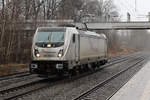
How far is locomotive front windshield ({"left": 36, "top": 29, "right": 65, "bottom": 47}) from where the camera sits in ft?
57.5

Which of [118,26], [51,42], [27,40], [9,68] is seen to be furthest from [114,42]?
[51,42]

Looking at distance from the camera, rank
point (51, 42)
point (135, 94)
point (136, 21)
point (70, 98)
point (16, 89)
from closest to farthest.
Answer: point (70, 98), point (135, 94), point (16, 89), point (51, 42), point (136, 21)

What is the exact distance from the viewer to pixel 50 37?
17797 mm

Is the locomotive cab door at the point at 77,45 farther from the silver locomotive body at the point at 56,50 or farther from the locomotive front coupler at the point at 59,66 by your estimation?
the locomotive front coupler at the point at 59,66

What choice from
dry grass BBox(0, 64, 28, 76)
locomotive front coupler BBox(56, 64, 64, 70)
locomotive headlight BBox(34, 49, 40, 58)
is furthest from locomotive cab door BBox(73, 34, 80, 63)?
dry grass BBox(0, 64, 28, 76)

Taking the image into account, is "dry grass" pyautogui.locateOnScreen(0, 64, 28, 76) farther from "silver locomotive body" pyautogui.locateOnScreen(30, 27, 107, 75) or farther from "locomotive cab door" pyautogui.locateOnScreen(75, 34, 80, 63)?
"locomotive cab door" pyautogui.locateOnScreen(75, 34, 80, 63)

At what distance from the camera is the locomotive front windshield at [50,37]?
57.5 feet

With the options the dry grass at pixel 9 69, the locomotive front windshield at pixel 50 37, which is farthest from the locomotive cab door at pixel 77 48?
the dry grass at pixel 9 69

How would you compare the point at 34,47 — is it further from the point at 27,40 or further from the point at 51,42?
the point at 27,40

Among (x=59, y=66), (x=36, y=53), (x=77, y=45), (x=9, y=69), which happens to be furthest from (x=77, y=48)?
(x=9, y=69)

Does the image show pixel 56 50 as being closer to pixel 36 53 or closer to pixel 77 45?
pixel 36 53

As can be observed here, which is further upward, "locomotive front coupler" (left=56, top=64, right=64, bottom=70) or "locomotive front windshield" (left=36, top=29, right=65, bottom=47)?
"locomotive front windshield" (left=36, top=29, right=65, bottom=47)

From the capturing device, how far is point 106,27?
56.6m

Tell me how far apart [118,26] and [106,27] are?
2149 millimetres
